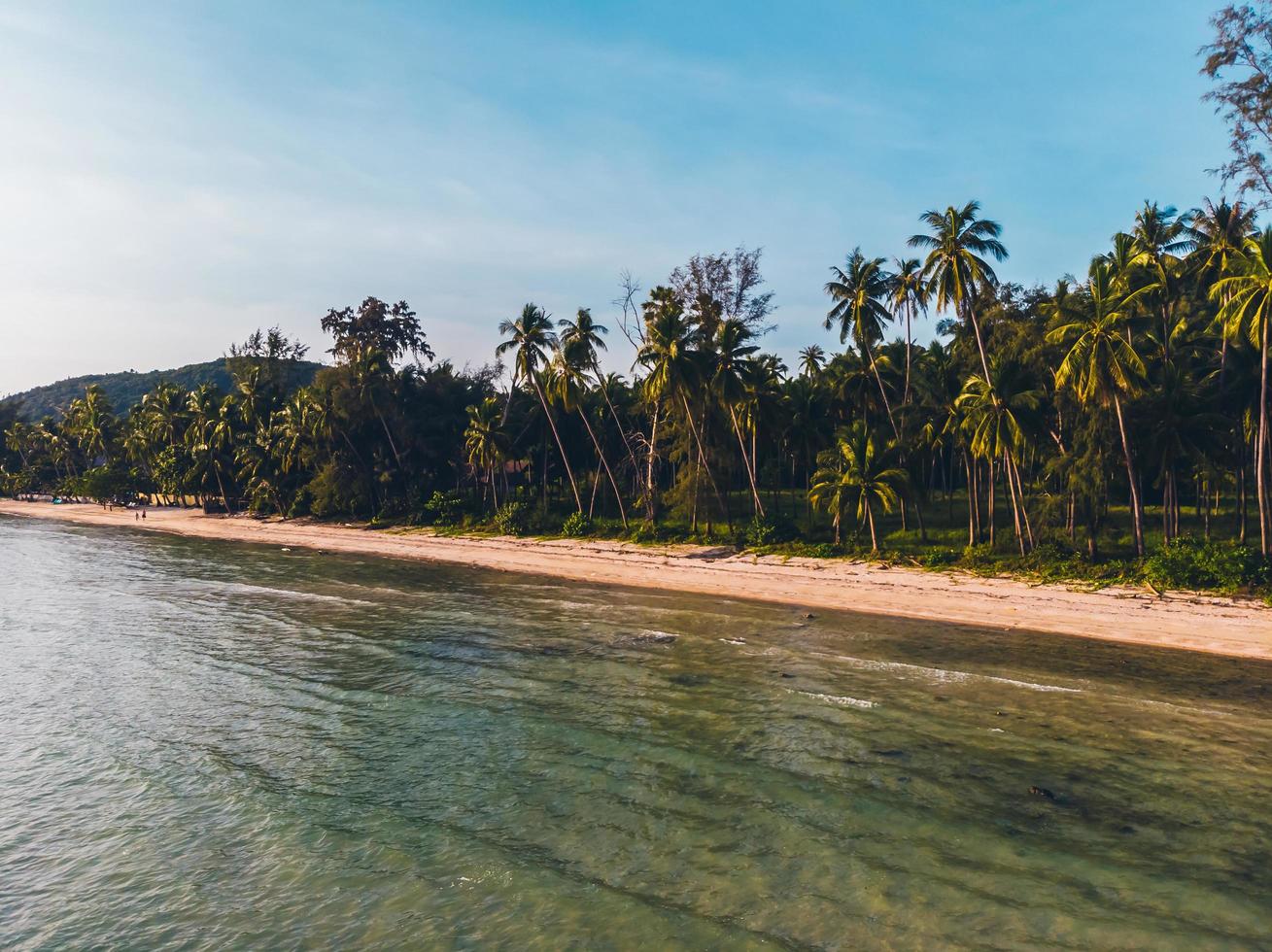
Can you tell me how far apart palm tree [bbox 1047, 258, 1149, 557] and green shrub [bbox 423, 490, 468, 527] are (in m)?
47.1

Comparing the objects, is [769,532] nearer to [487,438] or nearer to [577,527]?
[577,527]

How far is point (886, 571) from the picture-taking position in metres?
41.3

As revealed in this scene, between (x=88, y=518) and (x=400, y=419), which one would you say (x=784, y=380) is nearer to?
(x=400, y=419)

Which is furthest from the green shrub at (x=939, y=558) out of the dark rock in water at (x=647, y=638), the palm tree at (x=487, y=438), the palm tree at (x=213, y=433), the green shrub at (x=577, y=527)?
the palm tree at (x=213, y=433)

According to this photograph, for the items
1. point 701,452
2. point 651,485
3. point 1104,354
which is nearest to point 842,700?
point 1104,354

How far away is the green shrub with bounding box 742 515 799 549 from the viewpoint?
49438mm

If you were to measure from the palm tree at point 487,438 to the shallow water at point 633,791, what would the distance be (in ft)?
99.5

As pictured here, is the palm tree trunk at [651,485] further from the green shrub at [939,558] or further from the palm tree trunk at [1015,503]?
the palm tree trunk at [1015,503]

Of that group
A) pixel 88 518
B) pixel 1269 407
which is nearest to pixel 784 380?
pixel 1269 407

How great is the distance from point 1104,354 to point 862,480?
13.1m

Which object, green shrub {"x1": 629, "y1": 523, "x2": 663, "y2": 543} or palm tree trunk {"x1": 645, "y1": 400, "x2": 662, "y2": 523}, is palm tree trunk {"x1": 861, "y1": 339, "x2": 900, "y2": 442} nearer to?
palm tree trunk {"x1": 645, "y1": 400, "x2": 662, "y2": 523}

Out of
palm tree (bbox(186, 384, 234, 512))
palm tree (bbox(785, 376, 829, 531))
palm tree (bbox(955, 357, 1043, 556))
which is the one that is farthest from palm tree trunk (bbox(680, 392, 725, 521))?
palm tree (bbox(186, 384, 234, 512))

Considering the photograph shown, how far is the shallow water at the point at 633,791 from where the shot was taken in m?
12.5

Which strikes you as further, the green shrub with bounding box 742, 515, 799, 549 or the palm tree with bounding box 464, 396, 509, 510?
the palm tree with bounding box 464, 396, 509, 510
